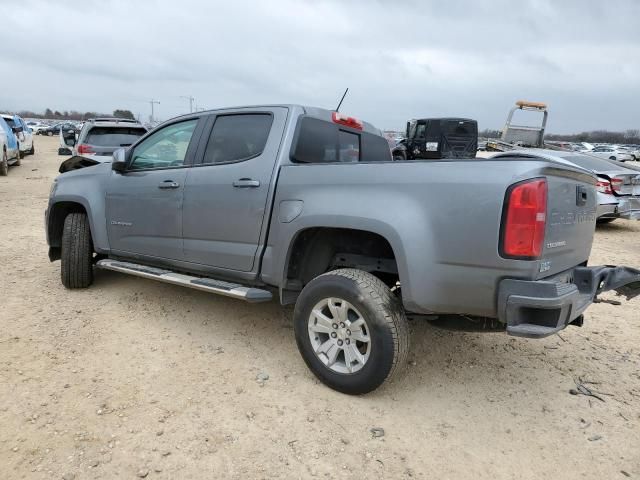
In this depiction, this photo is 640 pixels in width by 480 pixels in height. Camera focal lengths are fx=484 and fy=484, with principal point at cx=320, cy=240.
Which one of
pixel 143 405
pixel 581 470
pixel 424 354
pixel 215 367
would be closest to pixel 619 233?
pixel 424 354

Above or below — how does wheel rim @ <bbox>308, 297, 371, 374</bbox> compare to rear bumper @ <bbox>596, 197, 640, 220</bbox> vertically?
below

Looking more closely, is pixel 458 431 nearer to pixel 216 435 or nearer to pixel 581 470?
pixel 581 470

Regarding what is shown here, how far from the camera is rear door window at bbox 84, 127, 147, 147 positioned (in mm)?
10242

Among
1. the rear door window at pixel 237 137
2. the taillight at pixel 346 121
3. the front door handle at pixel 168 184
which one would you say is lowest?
the front door handle at pixel 168 184

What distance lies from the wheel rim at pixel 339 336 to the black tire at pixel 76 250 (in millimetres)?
2794

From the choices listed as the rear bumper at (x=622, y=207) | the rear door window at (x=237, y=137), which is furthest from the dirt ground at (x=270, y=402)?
the rear bumper at (x=622, y=207)

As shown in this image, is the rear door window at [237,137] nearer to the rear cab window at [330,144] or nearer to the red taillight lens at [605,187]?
the rear cab window at [330,144]

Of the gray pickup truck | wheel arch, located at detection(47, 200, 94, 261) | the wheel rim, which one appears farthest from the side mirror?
the wheel rim

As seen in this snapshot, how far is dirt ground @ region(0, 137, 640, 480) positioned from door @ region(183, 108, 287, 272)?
747 mm

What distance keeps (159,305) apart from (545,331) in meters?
3.36

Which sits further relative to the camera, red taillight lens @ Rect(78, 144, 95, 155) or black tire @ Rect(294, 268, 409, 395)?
red taillight lens @ Rect(78, 144, 95, 155)

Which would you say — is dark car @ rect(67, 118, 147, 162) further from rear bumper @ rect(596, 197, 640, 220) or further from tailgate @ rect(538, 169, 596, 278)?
rear bumper @ rect(596, 197, 640, 220)

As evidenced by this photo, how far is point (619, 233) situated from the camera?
9.17m

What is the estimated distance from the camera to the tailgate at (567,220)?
2.57 m
